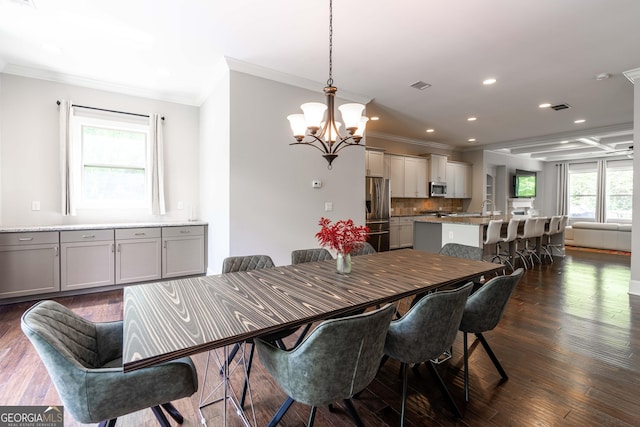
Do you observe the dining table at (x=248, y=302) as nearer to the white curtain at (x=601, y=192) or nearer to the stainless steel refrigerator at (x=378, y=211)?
the stainless steel refrigerator at (x=378, y=211)

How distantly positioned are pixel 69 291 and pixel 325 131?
3876mm

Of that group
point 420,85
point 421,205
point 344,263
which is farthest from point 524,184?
point 344,263

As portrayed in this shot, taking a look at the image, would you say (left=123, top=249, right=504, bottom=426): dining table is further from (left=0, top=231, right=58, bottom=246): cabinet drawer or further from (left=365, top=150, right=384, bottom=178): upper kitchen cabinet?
(left=365, top=150, right=384, bottom=178): upper kitchen cabinet

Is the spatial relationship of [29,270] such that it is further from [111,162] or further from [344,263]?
[344,263]

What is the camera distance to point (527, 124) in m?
6.35

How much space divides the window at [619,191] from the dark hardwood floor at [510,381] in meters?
8.51

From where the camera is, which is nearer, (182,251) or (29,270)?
(29,270)

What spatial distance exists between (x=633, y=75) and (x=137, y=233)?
21.9 ft

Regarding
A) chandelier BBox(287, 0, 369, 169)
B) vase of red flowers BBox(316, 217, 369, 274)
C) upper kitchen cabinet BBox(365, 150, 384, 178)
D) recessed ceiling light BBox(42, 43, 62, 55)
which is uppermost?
recessed ceiling light BBox(42, 43, 62, 55)

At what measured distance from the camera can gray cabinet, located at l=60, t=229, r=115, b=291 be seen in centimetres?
369

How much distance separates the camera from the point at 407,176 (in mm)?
7688

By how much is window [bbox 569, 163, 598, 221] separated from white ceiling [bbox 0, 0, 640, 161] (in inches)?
270

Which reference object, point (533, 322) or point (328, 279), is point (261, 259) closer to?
point (328, 279)

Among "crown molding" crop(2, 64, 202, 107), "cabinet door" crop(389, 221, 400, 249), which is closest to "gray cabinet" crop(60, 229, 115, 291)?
"crown molding" crop(2, 64, 202, 107)
